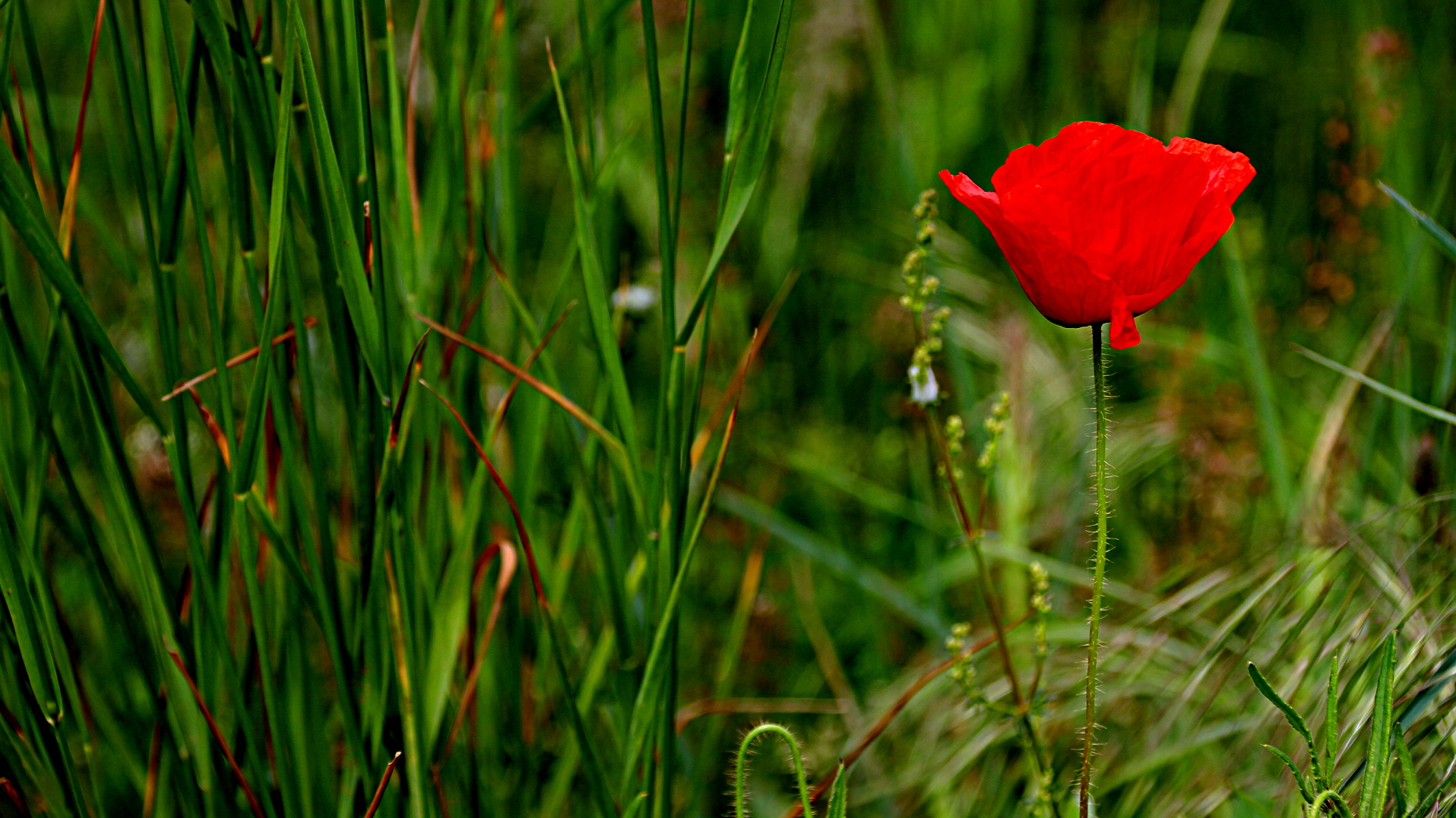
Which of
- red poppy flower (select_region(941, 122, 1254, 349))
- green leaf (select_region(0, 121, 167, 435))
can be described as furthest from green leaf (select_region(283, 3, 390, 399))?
red poppy flower (select_region(941, 122, 1254, 349))

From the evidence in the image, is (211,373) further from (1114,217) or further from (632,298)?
(1114,217)

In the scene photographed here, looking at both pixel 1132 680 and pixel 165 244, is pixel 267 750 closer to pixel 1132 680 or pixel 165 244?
pixel 165 244

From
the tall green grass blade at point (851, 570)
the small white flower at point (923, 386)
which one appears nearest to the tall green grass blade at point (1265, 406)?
the tall green grass blade at point (851, 570)

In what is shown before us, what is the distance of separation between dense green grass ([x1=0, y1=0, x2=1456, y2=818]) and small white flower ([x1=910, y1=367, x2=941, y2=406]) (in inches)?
3.3

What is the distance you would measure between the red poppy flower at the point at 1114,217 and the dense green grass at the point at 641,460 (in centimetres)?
19

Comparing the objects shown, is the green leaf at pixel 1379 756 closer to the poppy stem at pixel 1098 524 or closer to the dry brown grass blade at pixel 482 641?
the poppy stem at pixel 1098 524

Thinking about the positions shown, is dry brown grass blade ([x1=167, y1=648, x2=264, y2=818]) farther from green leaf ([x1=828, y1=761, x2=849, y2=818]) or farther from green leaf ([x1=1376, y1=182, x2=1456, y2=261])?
green leaf ([x1=1376, y1=182, x2=1456, y2=261])

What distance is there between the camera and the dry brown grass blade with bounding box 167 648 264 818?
2.29 feet

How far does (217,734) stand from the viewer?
2.25 ft

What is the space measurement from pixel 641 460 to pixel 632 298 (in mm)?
187

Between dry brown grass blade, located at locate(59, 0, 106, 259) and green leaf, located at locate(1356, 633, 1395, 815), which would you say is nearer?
green leaf, located at locate(1356, 633, 1395, 815)

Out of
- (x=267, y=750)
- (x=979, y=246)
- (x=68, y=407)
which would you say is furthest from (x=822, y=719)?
(x=979, y=246)

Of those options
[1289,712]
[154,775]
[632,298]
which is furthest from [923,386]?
[154,775]

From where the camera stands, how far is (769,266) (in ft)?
5.89
